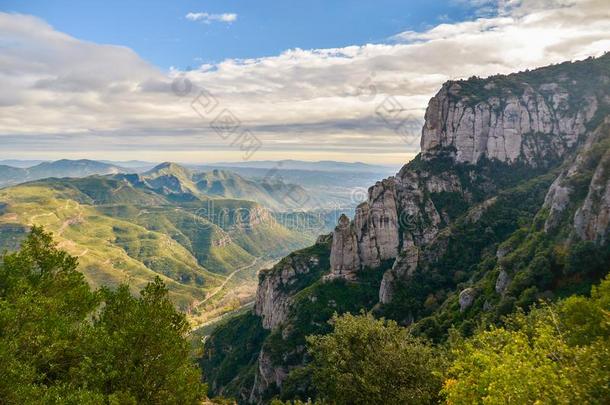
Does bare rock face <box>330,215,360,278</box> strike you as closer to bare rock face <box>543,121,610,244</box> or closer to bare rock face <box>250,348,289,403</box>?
bare rock face <box>250,348,289,403</box>

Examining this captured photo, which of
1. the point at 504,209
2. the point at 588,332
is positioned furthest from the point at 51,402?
the point at 504,209

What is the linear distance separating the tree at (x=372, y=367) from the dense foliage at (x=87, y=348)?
1576cm

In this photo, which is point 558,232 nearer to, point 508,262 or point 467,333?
point 508,262

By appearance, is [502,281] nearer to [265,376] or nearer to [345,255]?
[345,255]

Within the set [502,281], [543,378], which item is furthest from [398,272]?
[543,378]

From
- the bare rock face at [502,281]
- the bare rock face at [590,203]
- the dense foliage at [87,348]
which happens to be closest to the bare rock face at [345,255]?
the bare rock face at [502,281]

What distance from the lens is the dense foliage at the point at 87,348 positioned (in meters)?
30.7

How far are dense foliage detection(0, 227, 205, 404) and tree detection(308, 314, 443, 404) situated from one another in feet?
51.7

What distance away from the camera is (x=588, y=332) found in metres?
46.5

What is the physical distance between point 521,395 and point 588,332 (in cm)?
2607

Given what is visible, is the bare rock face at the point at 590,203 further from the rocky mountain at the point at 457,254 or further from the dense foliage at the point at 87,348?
the dense foliage at the point at 87,348

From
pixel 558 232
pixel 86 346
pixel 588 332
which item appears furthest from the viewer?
pixel 558 232

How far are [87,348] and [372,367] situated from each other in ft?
101

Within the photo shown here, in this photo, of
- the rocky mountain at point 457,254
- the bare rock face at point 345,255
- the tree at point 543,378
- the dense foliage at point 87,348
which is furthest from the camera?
the bare rock face at point 345,255
